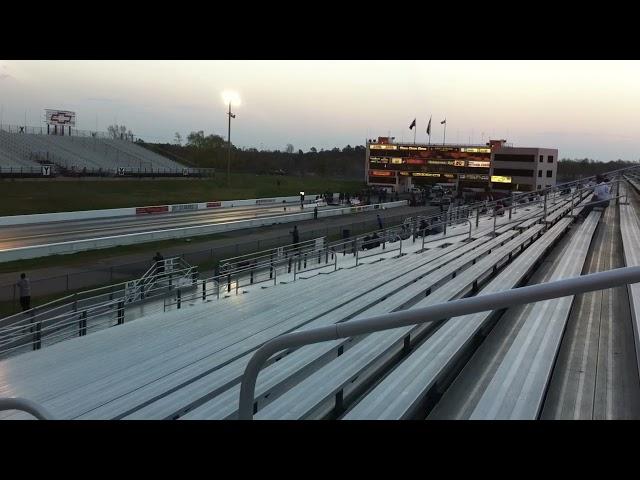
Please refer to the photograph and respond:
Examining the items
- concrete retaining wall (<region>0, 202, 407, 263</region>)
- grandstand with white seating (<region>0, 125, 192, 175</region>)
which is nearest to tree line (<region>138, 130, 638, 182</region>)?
grandstand with white seating (<region>0, 125, 192, 175</region>)

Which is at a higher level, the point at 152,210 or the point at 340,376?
the point at 340,376

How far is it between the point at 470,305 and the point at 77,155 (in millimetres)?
56047

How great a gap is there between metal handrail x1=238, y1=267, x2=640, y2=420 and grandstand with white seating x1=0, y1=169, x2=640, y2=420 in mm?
35

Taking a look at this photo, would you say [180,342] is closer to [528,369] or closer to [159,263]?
[528,369]

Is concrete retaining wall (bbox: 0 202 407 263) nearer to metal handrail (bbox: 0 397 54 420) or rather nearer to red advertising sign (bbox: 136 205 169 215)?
red advertising sign (bbox: 136 205 169 215)

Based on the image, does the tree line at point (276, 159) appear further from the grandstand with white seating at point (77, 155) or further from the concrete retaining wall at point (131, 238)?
the concrete retaining wall at point (131, 238)

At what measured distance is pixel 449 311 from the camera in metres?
1.50

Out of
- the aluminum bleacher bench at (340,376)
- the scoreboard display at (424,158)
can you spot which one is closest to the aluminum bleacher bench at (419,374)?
the aluminum bleacher bench at (340,376)

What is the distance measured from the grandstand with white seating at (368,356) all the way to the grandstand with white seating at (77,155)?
122ft

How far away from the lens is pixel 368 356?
19.0 feet

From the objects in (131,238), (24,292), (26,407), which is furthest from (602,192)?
(26,407)

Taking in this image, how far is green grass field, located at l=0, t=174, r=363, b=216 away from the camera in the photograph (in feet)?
105
